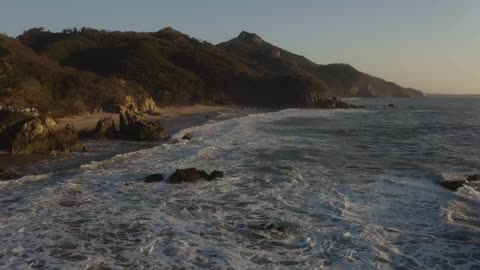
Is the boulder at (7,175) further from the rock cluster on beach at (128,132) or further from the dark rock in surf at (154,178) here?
the rock cluster on beach at (128,132)

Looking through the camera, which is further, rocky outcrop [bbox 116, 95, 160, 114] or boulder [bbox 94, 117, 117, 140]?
rocky outcrop [bbox 116, 95, 160, 114]

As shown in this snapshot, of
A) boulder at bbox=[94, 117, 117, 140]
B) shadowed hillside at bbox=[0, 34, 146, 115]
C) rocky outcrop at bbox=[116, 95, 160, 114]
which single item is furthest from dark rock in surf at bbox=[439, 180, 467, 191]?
rocky outcrop at bbox=[116, 95, 160, 114]

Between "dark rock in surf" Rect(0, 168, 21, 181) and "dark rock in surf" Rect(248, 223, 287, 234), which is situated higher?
"dark rock in surf" Rect(0, 168, 21, 181)

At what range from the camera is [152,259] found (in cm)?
1055

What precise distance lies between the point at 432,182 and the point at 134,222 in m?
12.4

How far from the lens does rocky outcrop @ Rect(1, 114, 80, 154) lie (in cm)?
2539

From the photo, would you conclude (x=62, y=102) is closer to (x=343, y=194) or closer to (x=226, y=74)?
(x=343, y=194)

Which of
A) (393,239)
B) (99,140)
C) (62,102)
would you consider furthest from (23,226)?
(62,102)

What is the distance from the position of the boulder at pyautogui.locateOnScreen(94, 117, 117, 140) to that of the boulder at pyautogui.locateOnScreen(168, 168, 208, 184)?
1489 centimetres

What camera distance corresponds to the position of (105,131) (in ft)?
109

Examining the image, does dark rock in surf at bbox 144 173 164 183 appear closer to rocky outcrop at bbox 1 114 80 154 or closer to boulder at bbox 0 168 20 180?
boulder at bbox 0 168 20 180

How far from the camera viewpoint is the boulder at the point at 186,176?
18734 mm

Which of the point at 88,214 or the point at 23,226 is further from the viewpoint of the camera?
the point at 88,214

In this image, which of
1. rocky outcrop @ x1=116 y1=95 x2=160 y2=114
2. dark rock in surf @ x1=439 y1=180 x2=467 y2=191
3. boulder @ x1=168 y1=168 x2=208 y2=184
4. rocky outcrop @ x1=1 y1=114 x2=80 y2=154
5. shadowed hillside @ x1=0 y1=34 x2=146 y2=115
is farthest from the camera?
rocky outcrop @ x1=116 y1=95 x2=160 y2=114
